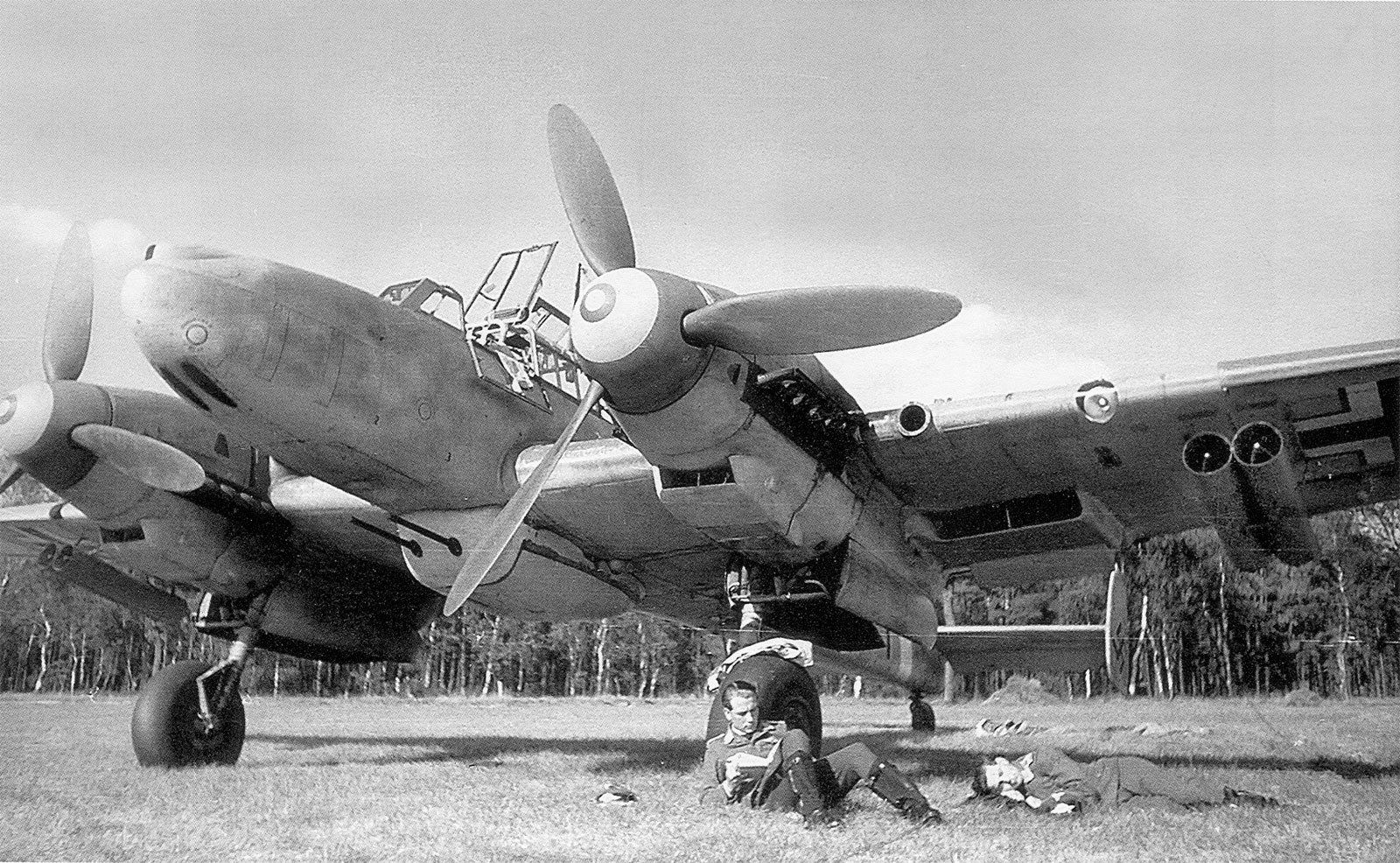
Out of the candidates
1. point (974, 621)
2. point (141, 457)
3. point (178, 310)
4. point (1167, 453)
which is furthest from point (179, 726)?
point (1167, 453)

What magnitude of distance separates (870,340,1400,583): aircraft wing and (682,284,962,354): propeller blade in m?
0.89

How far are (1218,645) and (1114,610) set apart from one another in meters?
0.63

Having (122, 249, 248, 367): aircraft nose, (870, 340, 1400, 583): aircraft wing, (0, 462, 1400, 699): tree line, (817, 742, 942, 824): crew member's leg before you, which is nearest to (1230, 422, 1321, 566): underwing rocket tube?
(870, 340, 1400, 583): aircraft wing

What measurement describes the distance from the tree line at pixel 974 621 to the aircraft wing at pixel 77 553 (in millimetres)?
98

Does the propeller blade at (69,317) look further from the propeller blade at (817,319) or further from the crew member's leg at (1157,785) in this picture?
the crew member's leg at (1157,785)

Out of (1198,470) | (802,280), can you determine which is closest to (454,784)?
(802,280)

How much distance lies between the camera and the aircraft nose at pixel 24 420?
6.09 metres

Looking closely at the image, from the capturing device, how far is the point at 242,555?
7.11 meters

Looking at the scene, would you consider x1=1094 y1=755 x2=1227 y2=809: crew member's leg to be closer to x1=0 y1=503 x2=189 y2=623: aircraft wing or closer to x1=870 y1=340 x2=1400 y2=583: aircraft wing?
x1=870 y1=340 x2=1400 y2=583: aircraft wing

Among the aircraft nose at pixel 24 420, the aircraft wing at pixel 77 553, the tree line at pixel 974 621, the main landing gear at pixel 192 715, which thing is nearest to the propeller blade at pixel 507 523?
the tree line at pixel 974 621

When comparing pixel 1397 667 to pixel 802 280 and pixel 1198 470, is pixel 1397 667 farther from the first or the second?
pixel 802 280

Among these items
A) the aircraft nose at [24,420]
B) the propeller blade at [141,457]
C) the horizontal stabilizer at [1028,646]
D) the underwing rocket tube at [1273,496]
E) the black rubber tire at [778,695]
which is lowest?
the black rubber tire at [778,695]

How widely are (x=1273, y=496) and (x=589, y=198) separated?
3.97 m

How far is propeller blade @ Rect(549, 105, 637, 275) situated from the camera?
5062mm
